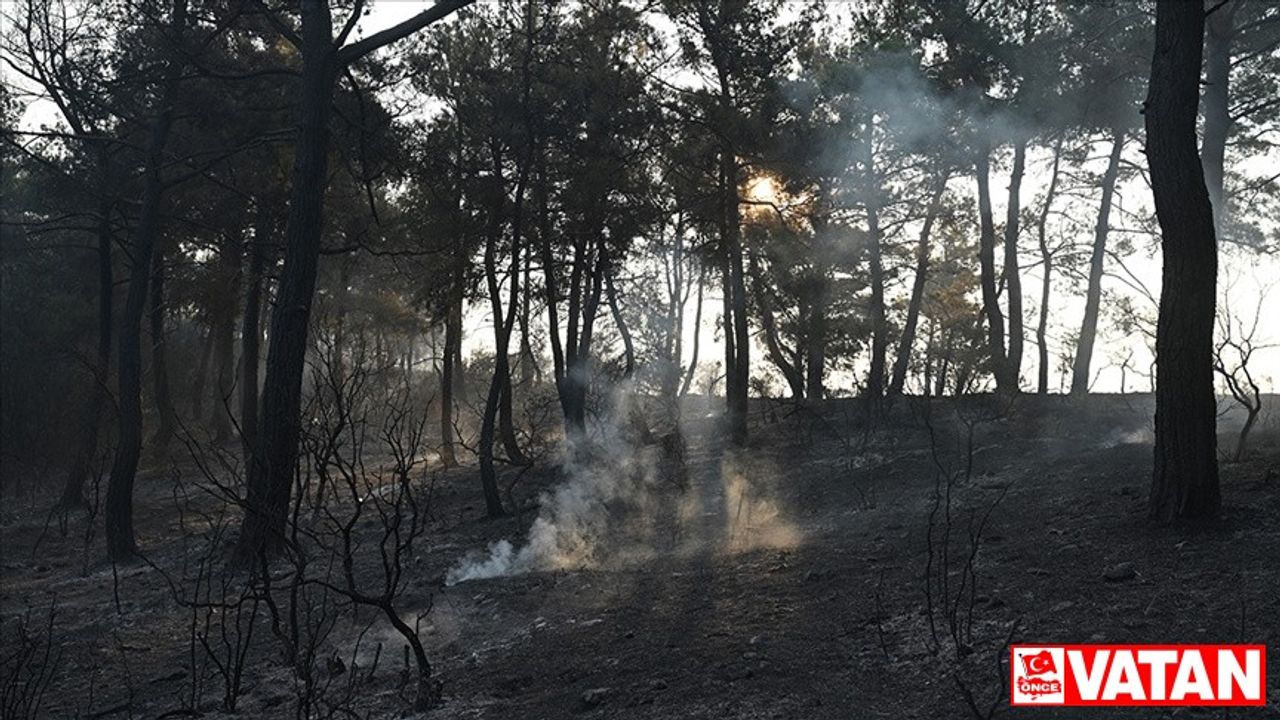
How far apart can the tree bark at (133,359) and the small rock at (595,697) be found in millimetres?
9745

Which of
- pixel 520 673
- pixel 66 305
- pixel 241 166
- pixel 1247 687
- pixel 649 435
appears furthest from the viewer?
pixel 66 305

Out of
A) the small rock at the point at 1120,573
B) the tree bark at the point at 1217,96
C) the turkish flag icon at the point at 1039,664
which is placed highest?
the tree bark at the point at 1217,96

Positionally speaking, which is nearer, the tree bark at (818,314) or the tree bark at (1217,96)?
the tree bark at (1217,96)

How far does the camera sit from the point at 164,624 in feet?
30.9

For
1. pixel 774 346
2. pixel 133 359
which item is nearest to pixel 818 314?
Answer: pixel 774 346

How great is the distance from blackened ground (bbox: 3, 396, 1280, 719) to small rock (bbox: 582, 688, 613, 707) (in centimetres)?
5

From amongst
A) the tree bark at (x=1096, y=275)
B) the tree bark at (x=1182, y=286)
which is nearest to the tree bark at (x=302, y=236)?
the tree bark at (x=1182, y=286)

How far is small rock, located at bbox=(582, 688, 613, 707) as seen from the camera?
563 cm

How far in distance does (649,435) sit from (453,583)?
12120 mm

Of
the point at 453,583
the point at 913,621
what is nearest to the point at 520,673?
the point at 913,621

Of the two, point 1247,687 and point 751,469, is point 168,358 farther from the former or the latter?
point 1247,687

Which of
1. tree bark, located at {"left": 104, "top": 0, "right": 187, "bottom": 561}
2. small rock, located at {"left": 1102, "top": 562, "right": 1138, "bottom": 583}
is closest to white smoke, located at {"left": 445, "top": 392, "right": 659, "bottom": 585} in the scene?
tree bark, located at {"left": 104, "top": 0, "right": 187, "bottom": 561}

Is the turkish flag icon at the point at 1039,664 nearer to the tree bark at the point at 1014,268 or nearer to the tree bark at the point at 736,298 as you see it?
the tree bark at the point at 736,298

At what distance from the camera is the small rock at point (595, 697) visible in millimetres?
5633
